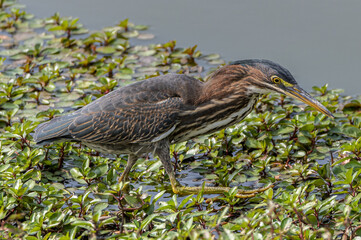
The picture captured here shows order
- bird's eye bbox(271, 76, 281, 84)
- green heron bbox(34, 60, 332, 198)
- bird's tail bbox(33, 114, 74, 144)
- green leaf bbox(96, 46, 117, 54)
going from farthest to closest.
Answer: green leaf bbox(96, 46, 117, 54) < bird's tail bbox(33, 114, 74, 144) < green heron bbox(34, 60, 332, 198) < bird's eye bbox(271, 76, 281, 84)

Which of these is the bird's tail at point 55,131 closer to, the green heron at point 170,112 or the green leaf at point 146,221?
the green heron at point 170,112

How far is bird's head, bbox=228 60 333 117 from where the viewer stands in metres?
5.91

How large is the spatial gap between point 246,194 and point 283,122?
1247mm

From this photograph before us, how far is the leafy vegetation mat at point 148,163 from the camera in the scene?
5.06m

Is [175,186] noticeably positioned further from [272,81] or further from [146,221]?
[272,81]

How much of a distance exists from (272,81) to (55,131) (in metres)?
2.23

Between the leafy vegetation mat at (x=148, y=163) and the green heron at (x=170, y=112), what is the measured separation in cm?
28

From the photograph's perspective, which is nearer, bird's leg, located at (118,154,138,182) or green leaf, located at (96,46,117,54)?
bird's leg, located at (118,154,138,182)

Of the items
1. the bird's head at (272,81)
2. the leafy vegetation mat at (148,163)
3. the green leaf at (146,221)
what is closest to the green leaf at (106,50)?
the leafy vegetation mat at (148,163)

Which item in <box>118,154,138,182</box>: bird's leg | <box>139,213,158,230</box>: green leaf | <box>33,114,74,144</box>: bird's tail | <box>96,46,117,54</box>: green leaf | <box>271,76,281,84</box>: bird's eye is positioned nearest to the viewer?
<box>139,213,158,230</box>: green leaf

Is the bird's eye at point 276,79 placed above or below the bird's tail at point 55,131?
above

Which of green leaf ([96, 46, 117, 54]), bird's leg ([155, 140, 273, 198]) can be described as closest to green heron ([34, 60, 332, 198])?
bird's leg ([155, 140, 273, 198])

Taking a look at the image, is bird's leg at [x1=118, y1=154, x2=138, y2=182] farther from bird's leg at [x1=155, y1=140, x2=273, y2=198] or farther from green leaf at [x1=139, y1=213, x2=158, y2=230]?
green leaf at [x1=139, y1=213, x2=158, y2=230]

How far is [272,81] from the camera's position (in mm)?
5902
